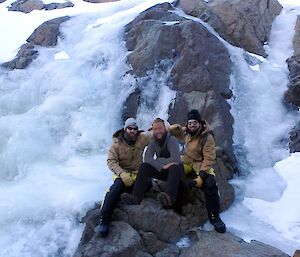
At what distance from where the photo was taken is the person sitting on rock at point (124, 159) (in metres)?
6.63

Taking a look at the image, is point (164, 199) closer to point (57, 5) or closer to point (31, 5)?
point (57, 5)

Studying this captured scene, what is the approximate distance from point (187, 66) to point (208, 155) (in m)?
5.55

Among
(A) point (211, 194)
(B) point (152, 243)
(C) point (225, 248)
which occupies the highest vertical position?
(A) point (211, 194)

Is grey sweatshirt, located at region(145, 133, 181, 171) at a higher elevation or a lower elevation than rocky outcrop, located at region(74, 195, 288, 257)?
higher

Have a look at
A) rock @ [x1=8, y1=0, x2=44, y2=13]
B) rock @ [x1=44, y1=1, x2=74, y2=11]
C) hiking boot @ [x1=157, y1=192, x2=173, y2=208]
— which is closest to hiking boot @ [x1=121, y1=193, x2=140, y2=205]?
hiking boot @ [x1=157, y1=192, x2=173, y2=208]

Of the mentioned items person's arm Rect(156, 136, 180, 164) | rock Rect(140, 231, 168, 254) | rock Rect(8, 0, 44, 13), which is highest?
person's arm Rect(156, 136, 180, 164)

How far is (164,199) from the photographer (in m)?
6.77

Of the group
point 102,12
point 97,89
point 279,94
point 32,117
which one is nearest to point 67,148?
point 32,117

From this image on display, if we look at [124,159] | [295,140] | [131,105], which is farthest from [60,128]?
[295,140]

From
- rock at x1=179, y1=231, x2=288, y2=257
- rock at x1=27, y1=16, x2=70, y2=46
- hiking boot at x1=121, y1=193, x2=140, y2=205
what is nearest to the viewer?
rock at x1=179, y1=231, x2=288, y2=257

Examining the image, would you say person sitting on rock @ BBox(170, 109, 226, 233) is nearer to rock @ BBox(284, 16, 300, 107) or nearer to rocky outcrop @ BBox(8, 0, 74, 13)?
rock @ BBox(284, 16, 300, 107)

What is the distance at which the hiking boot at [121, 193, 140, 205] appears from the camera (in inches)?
273

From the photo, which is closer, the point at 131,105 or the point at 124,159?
the point at 124,159

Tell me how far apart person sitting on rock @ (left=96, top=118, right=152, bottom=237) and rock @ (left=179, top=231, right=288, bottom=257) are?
53.6 inches
